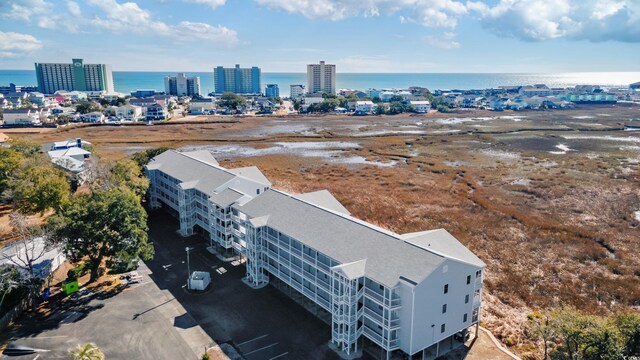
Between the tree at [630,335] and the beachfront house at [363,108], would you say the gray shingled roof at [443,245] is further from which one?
the beachfront house at [363,108]

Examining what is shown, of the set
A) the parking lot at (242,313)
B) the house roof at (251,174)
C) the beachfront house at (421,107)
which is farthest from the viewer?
the beachfront house at (421,107)

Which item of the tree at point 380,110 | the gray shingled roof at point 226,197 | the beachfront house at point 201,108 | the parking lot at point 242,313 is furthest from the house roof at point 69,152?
the tree at point 380,110

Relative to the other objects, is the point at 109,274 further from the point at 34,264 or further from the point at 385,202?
the point at 385,202

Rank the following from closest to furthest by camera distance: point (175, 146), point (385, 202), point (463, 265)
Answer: point (463, 265), point (385, 202), point (175, 146)

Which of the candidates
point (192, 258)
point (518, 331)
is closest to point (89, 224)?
point (192, 258)

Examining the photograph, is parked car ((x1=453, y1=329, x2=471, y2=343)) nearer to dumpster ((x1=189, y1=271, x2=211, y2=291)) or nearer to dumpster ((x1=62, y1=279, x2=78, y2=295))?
dumpster ((x1=189, y1=271, x2=211, y2=291))
